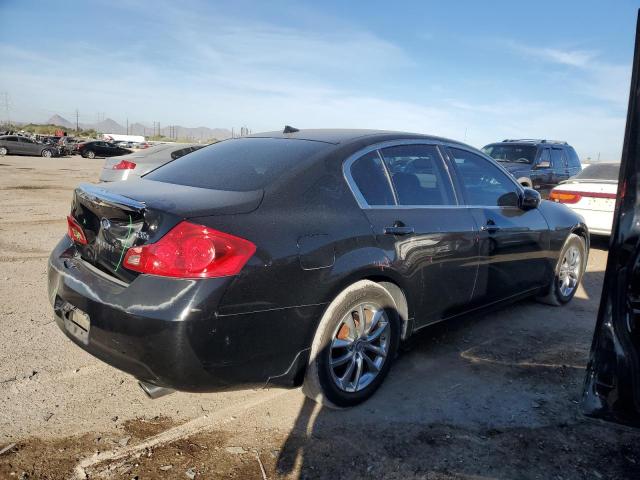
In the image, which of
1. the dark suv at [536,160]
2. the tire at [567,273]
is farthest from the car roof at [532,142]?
the tire at [567,273]

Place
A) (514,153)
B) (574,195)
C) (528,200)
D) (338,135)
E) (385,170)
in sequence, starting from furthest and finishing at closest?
(514,153) → (574,195) → (528,200) → (338,135) → (385,170)

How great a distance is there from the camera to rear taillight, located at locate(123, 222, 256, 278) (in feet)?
7.61

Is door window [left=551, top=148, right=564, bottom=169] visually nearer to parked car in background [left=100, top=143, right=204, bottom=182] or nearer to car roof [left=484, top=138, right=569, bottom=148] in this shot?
car roof [left=484, top=138, right=569, bottom=148]

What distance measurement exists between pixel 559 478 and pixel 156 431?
2.07 metres

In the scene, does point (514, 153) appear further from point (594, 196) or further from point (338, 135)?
point (338, 135)

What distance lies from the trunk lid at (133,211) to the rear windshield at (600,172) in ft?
24.1

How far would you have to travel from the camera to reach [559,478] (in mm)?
2455

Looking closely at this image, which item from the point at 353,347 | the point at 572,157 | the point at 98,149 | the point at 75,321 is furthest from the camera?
the point at 98,149

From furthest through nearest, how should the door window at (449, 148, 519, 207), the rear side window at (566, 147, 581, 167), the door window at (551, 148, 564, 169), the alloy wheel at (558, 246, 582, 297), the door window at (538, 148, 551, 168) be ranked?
the rear side window at (566, 147, 581, 167), the door window at (551, 148, 564, 169), the door window at (538, 148, 551, 168), the alloy wheel at (558, 246, 582, 297), the door window at (449, 148, 519, 207)

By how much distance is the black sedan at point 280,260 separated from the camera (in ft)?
7.68

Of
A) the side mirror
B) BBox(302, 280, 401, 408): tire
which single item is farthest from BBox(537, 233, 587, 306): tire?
BBox(302, 280, 401, 408): tire

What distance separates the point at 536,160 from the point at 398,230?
9351mm

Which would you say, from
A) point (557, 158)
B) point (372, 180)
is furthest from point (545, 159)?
point (372, 180)

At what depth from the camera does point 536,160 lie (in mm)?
11227
